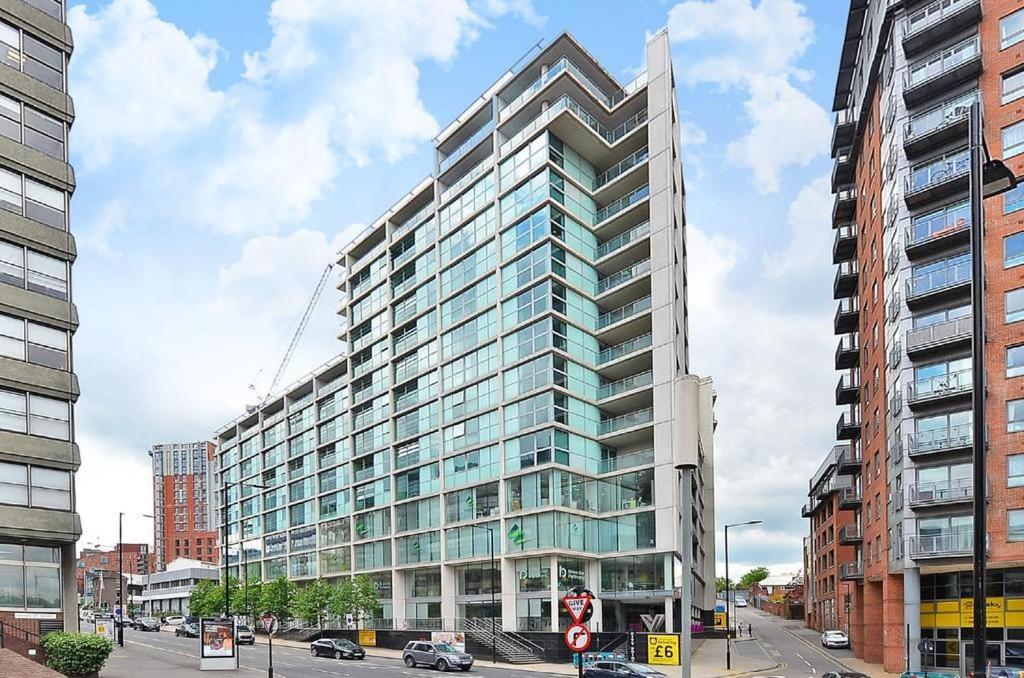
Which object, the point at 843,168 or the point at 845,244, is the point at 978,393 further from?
the point at 843,168

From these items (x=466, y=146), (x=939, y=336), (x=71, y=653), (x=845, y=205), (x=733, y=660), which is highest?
(x=466, y=146)

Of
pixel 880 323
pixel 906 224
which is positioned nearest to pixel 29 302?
pixel 906 224

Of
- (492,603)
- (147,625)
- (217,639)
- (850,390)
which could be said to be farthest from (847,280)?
(147,625)

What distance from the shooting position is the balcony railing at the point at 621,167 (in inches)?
2685

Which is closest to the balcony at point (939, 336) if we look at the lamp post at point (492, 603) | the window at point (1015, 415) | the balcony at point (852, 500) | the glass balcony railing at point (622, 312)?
the window at point (1015, 415)

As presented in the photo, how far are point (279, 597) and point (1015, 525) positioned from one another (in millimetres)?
68710

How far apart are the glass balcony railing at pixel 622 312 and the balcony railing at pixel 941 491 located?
25525 millimetres

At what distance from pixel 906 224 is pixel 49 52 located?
133 feet

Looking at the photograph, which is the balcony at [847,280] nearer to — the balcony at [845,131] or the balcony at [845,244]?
the balcony at [845,244]

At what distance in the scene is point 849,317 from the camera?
67.1 meters

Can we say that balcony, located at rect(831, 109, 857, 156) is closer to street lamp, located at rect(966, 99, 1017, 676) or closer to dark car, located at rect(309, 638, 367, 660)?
dark car, located at rect(309, 638, 367, 660)

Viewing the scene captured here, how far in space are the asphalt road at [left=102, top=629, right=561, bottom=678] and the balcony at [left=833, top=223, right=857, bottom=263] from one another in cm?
3833

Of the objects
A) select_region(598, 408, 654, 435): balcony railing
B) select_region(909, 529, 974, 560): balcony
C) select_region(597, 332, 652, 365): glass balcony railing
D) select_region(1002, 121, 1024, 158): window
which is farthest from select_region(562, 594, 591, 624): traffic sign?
select_region(597, 332, 652, 365): glass balcony railing

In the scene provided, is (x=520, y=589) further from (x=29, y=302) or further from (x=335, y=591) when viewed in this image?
Result: (x=29, y=302)
